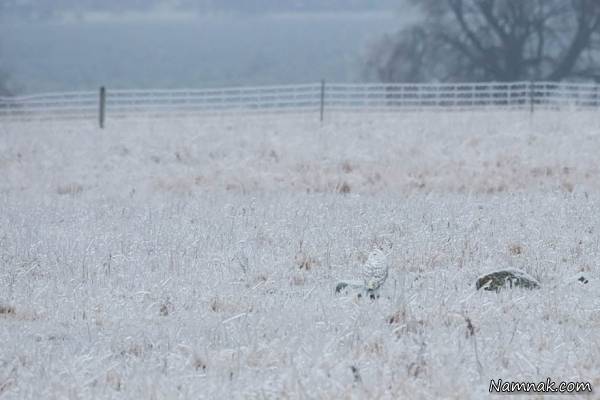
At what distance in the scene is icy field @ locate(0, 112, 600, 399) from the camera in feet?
18.0

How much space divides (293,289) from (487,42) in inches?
1206

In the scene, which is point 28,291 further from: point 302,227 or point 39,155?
point 39,155

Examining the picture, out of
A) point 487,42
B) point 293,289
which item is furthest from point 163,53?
point 293,289

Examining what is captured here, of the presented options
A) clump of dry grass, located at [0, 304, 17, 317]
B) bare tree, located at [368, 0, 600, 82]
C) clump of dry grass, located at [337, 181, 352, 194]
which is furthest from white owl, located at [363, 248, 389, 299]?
bare tree, located at [368, 0, 600, 82]

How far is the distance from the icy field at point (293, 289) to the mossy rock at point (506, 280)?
0.46 ft

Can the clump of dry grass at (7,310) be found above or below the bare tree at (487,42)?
below

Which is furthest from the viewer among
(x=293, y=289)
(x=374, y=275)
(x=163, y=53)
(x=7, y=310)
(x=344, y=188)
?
(x=163, y=53)

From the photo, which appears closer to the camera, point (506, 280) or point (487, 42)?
point (506, 280)

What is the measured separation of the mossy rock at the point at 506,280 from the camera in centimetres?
722

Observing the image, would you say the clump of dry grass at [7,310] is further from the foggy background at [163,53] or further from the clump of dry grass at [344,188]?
the foggy background at [163,53]

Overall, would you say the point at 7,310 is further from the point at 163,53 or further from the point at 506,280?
the point at 163,53

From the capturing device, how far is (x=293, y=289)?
7.43 meters

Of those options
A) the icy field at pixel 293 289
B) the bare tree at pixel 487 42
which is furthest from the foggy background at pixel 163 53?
the icy field at pixel 293 289

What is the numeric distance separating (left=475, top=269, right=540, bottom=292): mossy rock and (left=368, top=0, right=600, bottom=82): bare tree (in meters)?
29.4
